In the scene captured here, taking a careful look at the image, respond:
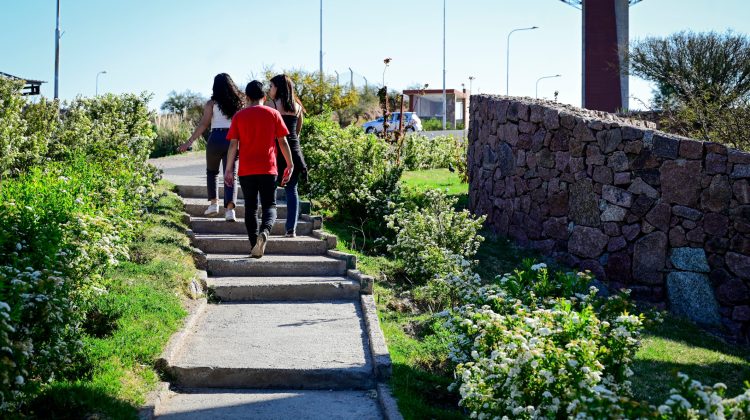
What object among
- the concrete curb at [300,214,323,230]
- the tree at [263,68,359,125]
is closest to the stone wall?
the concrete curb at [300,214,323,230]

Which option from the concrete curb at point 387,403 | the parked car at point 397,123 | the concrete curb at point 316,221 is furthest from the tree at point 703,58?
the concrete curb at point 387,403

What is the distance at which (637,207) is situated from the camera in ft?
33.3

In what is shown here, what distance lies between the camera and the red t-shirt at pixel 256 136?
8.34 m

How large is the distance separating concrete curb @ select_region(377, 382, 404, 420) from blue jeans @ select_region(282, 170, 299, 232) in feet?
12.2

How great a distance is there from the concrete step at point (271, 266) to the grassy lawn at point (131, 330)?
348 mm

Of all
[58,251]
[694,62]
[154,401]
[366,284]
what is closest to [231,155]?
[366,284]

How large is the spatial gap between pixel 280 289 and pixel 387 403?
9.31 feet

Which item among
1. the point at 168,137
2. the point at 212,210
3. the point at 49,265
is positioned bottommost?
the point at 49,265

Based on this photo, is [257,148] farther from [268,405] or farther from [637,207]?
[637,207]

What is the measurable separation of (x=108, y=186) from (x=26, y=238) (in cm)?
218

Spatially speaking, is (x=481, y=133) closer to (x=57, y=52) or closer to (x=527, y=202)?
(x=527, y=202)

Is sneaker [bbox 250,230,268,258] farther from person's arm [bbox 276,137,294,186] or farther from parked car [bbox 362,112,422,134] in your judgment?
parked car [bbox 362,112,422,134]

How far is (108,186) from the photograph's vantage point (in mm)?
7879

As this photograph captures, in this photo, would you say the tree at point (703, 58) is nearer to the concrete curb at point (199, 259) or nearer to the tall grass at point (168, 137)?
the tall grass at point (168, 137)
